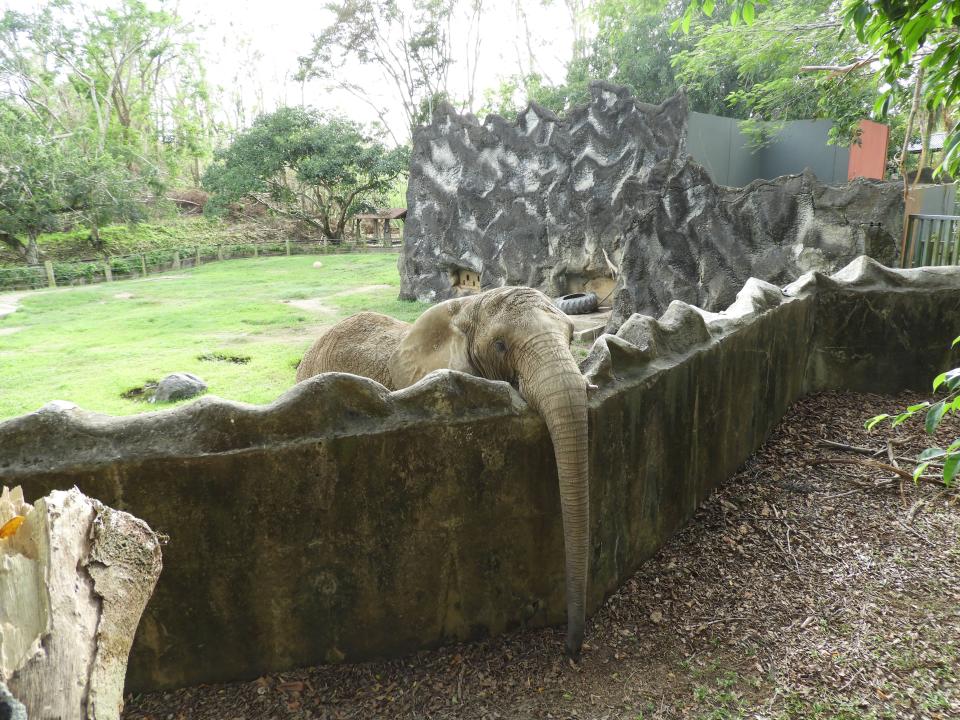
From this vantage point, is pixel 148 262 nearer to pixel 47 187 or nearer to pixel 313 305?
pixel 47 187

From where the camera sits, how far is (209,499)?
217cm

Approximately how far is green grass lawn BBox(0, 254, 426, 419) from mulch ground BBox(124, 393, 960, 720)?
5.33 meters

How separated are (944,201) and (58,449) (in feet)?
41.6

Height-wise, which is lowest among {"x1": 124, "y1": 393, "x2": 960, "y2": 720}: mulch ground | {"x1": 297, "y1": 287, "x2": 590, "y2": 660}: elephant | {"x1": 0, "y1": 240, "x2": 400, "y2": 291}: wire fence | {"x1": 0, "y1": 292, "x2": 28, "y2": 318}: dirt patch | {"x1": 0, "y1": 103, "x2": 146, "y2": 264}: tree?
{"x1": 0, "y1": 292, "x2": 28, "y2": 318}: dirt patch

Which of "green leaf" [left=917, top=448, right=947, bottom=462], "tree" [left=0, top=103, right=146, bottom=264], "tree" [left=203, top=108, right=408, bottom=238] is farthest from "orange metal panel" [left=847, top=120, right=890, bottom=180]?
"tree" [left=0, top=103, right=146, bottom=264]

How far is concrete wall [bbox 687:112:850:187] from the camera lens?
16438 mm

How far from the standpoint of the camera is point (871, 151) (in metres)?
16.6

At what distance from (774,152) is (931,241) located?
11.9 m

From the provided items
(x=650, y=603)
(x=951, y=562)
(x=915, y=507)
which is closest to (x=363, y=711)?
(x=650, y=603)

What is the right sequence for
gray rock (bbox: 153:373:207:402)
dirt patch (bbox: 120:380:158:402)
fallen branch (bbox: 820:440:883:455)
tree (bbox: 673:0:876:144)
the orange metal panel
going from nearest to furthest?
fallen branch (bbox: 820:440:883:455) → gray rock (bbox: 153:373:207:402) → dirt patch (bbox: 120:380:158:402) → tree (bbox: 673:0:876:144) → the orange metal panel

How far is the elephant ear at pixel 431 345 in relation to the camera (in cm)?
347

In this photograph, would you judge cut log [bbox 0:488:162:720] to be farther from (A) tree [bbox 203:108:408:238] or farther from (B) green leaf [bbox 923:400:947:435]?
(A) tree [bbox 203:108:408:238]

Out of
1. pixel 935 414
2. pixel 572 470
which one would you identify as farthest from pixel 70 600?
pixel 935 414

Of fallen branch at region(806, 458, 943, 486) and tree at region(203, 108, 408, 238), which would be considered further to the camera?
tree at region(203, 108, 408, 238)
